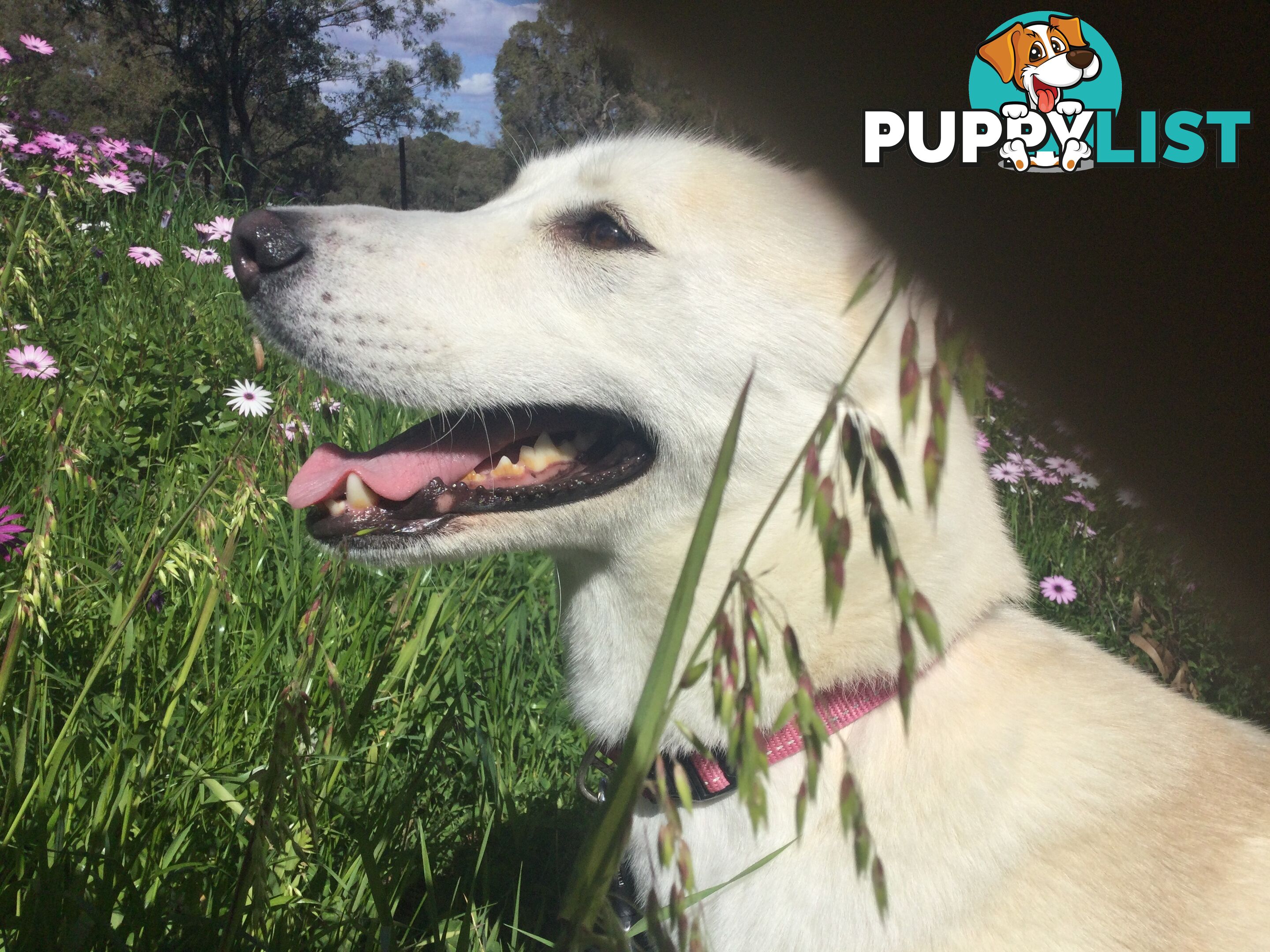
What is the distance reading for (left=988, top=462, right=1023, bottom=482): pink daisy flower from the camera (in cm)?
362

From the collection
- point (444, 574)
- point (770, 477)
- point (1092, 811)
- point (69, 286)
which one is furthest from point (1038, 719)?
point (69, 286)

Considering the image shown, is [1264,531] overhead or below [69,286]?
below

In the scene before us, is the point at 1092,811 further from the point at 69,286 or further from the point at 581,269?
the point at 69,286

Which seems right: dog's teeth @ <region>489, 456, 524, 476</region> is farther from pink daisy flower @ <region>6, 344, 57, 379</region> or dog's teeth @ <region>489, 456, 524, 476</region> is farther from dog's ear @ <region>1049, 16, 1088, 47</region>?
dog's ear @ <region>1049, 16, 1088, 47</region>

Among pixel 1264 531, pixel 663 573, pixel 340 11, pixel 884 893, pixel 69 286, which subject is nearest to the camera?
pixel 884 893

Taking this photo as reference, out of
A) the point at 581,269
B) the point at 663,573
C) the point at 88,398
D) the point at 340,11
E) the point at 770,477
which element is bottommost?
the point at 663,573

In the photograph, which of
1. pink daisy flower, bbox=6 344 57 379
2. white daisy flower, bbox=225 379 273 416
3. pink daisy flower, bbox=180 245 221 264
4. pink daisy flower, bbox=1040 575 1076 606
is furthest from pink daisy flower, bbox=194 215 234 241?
pink daisy flower, bbox=1040 575 1076 606

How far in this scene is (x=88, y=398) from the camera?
6.00ft

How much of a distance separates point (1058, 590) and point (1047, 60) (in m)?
1.81

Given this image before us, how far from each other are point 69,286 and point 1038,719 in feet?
13.6

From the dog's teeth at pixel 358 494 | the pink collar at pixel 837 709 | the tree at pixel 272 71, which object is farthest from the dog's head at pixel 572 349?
the tree at pixel 272 71

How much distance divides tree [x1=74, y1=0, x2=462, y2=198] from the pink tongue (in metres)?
20.4

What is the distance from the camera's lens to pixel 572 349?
6.17 ft

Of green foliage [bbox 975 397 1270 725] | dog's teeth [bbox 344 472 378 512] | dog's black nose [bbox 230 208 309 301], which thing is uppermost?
dog's black nose [bbox 230 208 309 301]
